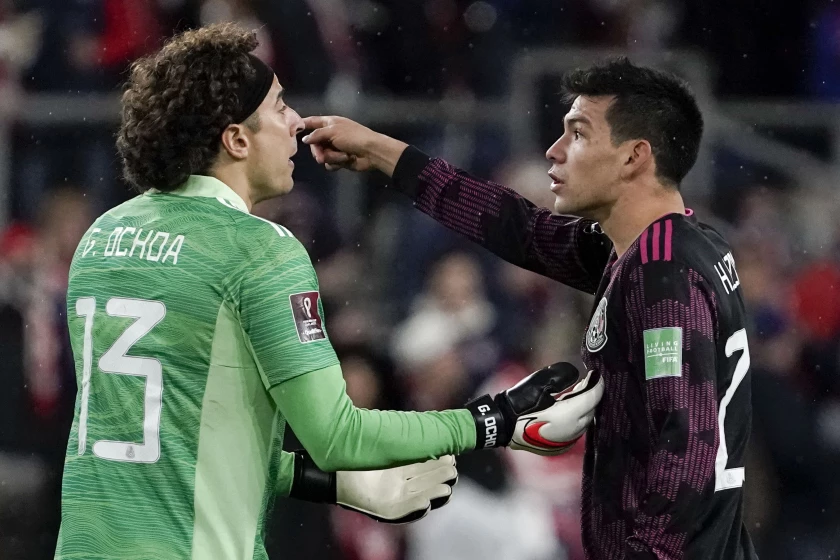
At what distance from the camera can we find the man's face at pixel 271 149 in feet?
7.04

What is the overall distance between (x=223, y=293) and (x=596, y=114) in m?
1.15

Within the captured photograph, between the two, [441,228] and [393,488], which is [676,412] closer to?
[393,488]

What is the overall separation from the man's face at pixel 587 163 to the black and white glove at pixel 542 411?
1.46ft

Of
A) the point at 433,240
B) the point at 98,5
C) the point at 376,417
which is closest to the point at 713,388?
the point at 376,417

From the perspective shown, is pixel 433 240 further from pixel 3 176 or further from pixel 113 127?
pixel 3 176

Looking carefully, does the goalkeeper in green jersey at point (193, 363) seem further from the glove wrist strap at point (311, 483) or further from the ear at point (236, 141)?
the glove wrist strap at point (311, 483)

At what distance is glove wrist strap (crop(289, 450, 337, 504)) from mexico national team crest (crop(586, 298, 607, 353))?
662 millimetres

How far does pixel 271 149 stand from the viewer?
217cm

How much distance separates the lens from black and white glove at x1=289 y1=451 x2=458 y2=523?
2254 mm

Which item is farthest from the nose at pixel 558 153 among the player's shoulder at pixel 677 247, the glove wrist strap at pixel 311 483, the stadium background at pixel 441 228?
the stadium background at pixel 441 228

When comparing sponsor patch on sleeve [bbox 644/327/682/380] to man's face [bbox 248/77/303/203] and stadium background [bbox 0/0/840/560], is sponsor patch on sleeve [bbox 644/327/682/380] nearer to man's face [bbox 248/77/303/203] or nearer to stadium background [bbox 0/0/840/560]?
man's face [bbox 248/77/303/203]

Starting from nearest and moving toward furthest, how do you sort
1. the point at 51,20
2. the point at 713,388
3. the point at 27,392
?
the point at 713,388 → the point at 27,392 → the point at 51,20

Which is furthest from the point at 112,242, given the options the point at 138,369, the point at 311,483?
the point at 311,483

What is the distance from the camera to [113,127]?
4742 millimetres
